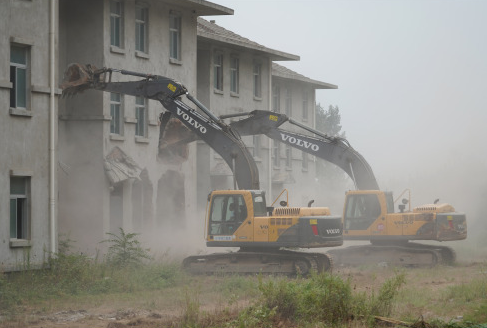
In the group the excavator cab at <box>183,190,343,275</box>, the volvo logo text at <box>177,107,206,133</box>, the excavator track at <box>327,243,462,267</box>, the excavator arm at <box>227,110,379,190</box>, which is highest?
the volvo logo text at <box>177,107,206,133</box>

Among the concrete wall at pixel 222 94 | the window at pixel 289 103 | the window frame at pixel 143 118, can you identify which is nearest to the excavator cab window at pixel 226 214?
the window frame at pixel 143 118

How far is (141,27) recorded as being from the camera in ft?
111

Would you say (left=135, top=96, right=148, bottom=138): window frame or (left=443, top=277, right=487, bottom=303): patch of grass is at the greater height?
(left=135, top=96, right=148, bottom=138): window frame

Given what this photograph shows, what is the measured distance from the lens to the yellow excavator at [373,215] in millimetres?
30703

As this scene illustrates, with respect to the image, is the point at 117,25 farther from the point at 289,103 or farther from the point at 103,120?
the point at 289,103

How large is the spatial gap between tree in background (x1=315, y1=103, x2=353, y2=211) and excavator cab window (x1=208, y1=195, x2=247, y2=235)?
73.9 feet

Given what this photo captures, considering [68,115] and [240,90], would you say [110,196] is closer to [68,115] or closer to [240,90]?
[68,115]

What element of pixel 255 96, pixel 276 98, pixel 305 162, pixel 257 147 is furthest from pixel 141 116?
pixel 305 162

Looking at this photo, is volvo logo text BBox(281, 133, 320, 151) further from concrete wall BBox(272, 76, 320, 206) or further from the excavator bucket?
concrete wall BBox(272, 76, 320, 206)

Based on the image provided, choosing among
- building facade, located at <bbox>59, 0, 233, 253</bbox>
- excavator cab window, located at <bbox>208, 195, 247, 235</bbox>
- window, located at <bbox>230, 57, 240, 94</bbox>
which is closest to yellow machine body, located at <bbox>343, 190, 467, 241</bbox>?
excavator cab window, located at <bbox>208, 195, 247, 235</bbox>

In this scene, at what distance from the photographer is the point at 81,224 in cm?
3088

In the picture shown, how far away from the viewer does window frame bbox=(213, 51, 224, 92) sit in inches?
1623

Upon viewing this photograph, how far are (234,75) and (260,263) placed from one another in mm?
17329

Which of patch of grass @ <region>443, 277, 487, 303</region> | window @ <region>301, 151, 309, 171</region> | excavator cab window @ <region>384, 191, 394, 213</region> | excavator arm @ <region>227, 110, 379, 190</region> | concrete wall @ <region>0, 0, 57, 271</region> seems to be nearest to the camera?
patch of grass @ <region>443, 277, 487, 303</region>
